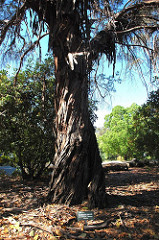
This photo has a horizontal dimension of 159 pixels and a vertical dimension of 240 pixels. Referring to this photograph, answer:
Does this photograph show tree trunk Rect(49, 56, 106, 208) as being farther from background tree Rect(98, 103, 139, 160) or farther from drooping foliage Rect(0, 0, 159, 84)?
background tree Rect(98, 103, 139, 160)

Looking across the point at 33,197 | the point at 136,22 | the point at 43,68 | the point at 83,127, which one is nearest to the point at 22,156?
the point at 33,197

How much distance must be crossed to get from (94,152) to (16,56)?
2938 mm

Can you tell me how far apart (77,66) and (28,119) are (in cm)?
Result: 254

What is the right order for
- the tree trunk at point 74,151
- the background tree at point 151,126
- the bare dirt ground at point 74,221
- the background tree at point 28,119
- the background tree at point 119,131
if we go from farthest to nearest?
the background tree at point 119,131
the background tree at point 151,126
the background tree at point 28,119
the tree trunk at point 74,151
the bare dirt ground at point 74,221

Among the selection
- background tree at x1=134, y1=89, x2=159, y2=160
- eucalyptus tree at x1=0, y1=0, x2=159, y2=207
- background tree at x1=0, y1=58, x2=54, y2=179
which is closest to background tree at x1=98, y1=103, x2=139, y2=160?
background tree at x1=134, y1=89, x2=159, y2=160

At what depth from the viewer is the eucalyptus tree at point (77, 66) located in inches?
114

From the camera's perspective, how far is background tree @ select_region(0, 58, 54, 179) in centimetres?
500

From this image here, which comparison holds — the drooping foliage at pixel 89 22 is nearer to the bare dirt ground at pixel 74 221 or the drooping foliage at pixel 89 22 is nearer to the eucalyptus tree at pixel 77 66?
the eucalyptus tree at pixel 77 66

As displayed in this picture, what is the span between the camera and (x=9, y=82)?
5.15 metres

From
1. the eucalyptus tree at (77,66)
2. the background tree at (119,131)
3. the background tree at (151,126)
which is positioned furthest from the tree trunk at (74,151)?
the background tree at (119,131)

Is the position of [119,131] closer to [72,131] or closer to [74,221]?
[72,131]

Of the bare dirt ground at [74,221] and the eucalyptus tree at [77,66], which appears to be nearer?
the bare dirt ground at [74,221]

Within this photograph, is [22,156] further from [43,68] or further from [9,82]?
[43,68]

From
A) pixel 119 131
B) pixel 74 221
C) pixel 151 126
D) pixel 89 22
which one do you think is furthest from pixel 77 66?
pixel 119 131
